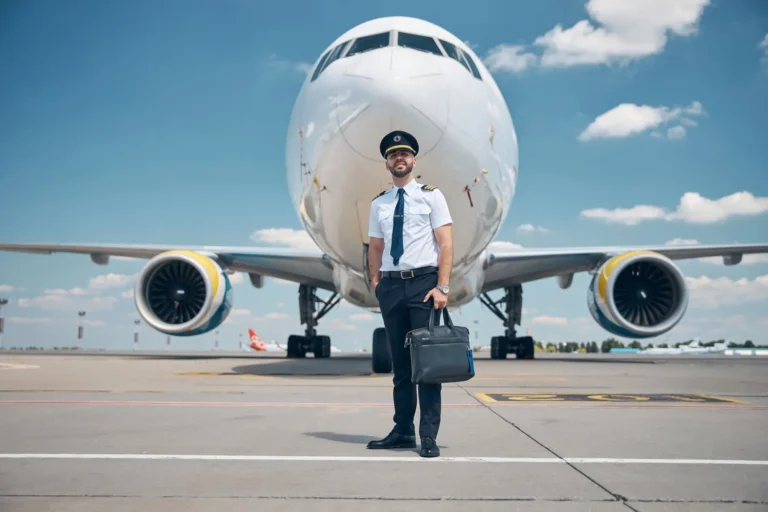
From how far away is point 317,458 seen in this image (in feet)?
10.1

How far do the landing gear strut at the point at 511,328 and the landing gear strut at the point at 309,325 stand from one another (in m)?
4.15

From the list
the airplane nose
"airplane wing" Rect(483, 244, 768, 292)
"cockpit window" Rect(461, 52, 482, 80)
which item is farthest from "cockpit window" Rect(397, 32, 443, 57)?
"airplane wing" Rect(483, 244, 768, 292)

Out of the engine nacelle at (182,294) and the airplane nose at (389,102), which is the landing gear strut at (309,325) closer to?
the engine nacelle at (182,294)

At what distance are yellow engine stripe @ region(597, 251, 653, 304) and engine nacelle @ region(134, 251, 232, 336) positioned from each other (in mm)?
7290

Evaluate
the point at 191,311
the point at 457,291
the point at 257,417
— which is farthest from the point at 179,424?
the point at 191,311

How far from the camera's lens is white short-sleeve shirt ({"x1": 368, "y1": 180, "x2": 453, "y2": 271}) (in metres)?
3.78

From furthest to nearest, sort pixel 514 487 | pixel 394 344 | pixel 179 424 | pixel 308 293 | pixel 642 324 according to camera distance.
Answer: pixel 308 293 → pixel 642 324 → pixel 179 424 → pixel 394 344 → pixel 514 487

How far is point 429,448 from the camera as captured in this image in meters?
3.24

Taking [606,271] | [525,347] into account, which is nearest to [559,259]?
[606,271]

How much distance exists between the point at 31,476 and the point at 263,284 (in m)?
15.6

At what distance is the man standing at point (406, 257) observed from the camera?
3.74 meters

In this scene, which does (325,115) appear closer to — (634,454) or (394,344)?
(394,344)

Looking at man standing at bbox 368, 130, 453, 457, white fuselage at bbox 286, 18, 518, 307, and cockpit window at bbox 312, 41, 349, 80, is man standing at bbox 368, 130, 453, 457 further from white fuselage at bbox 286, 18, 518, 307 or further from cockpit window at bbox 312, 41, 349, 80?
cockpit window at bbox 312, 41, 349, 80

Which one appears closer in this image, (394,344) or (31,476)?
(31,476)
